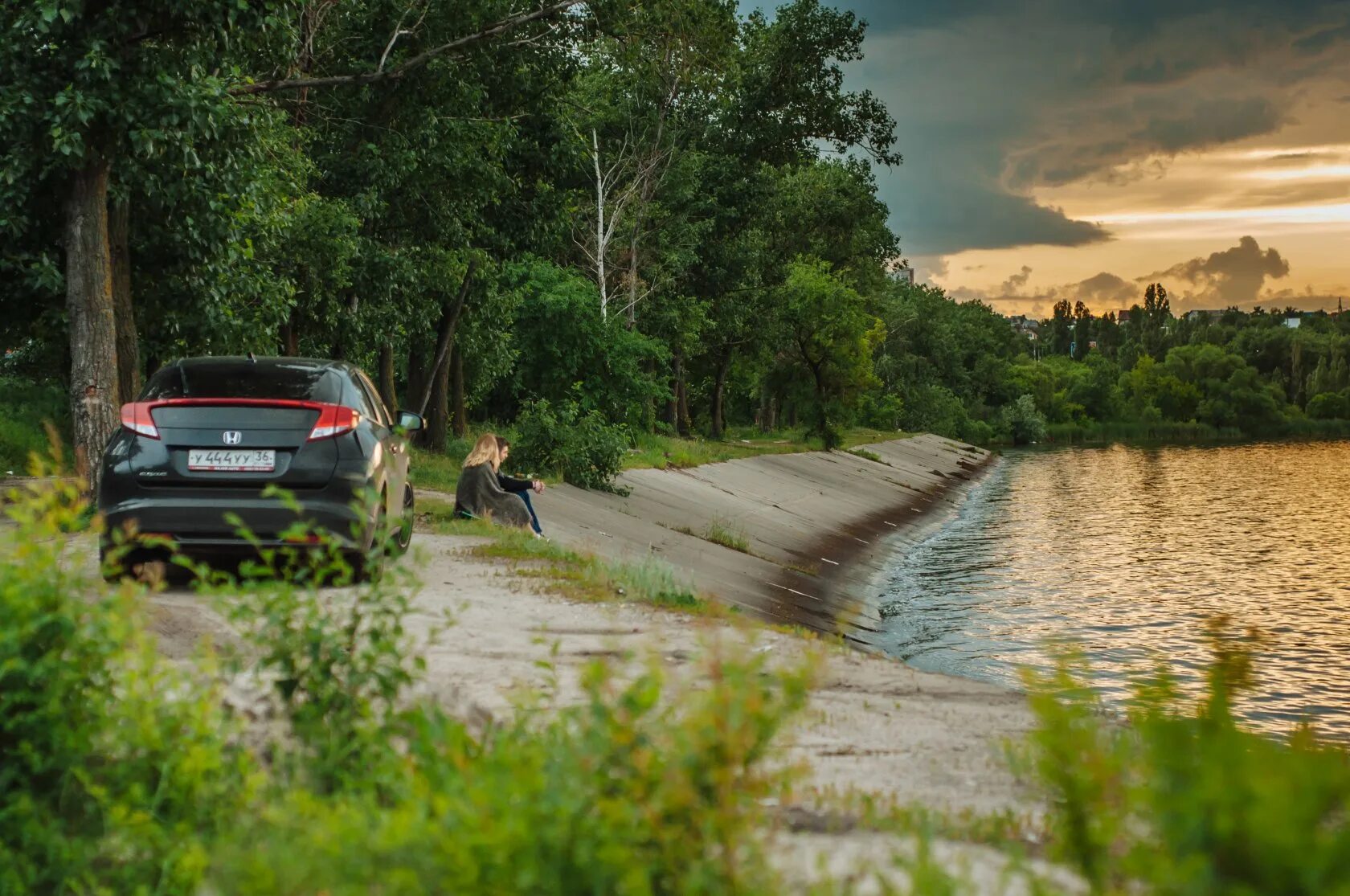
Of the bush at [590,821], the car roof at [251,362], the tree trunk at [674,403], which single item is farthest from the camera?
the tree trunk at [674,403]

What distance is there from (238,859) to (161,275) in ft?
47.6

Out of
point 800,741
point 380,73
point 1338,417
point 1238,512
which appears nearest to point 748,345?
point 1238,512

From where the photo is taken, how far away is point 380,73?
18.7 metres

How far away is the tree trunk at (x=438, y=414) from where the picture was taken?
29438mm

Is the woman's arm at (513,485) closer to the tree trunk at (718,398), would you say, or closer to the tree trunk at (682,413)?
the tree trunk at (682,413)

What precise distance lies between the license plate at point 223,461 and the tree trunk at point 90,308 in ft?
15.1

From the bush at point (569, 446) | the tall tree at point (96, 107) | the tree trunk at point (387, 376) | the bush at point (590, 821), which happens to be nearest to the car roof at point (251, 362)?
the tall tree at point (96, 107)

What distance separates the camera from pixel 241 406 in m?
10.6

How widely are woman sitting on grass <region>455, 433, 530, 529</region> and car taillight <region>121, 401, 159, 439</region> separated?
6227 millimetres

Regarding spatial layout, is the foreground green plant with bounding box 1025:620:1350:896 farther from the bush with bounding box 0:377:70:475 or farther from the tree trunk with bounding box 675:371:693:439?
the tree trunk with bounding box 675:371:693:439

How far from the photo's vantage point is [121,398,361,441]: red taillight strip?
1062 centimetres

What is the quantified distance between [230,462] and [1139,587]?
75.6 feet

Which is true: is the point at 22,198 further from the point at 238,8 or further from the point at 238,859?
the point at 238,859

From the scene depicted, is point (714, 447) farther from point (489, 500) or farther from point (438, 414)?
point (489, 500)
